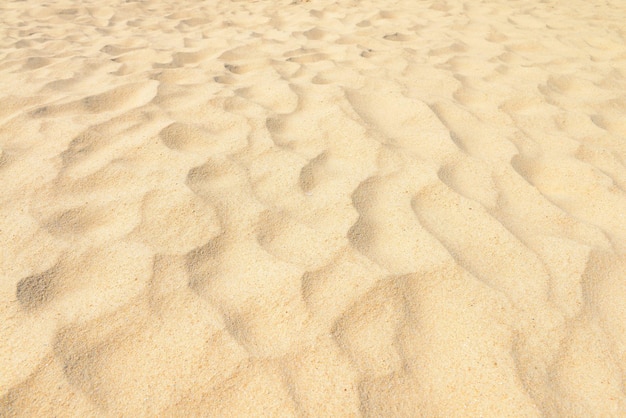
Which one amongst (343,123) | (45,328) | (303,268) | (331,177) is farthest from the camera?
(343,123)

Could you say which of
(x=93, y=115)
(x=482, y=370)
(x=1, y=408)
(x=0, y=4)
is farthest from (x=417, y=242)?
(x=0, y=4)

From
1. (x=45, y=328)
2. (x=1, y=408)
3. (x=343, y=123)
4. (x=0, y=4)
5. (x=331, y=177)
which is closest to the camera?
(x=1, y=408)

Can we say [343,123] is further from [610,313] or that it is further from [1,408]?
[1,408]

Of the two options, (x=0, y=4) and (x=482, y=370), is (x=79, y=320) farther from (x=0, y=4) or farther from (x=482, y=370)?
(x=0, y=4)

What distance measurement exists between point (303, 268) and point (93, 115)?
1.31m

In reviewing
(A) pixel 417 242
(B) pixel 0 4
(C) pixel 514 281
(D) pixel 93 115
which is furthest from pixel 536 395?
(B) pixel 0 4

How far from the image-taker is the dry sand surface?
99cm

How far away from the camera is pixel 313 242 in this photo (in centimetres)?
132

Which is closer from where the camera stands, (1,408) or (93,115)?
(1,408)

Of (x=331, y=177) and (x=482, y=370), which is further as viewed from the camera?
(x=331, y=177)

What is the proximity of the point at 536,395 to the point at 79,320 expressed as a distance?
101 centimetres

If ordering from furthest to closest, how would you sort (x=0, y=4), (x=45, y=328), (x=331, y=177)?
(x=0, y=4) < (x=331, y=177) < (x=45, y=328)

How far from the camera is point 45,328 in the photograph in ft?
3.50

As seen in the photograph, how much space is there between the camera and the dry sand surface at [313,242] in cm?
99
